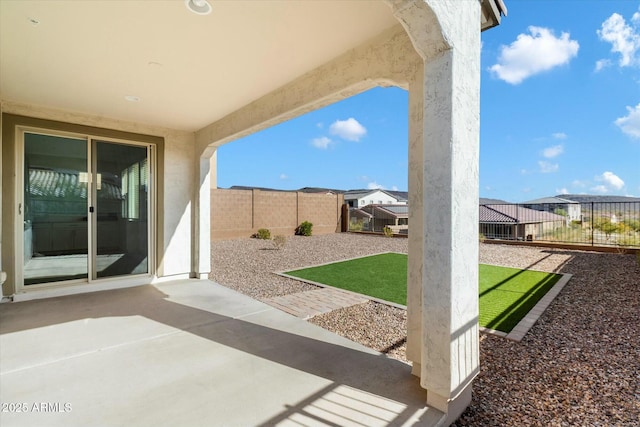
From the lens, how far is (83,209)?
4.61m

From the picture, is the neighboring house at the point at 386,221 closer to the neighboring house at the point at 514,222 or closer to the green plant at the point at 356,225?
the green plant at the point at 356,225

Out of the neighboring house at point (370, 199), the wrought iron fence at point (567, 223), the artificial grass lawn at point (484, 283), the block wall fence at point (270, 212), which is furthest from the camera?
the neighboring house at point (370, 199)

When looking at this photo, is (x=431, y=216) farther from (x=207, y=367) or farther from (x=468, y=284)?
(x=207, y=367)

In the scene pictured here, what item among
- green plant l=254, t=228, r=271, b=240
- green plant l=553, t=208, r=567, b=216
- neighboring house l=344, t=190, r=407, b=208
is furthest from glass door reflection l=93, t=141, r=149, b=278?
neighboring house l=344, t=190, r=407, b=208

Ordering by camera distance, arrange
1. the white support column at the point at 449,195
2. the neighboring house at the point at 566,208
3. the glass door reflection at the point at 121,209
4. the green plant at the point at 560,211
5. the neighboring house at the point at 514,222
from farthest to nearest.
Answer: the neighboring house at the point at 514,222
the green plant at the point at 560,211
the neighboring house at the point at 566,208
the glass door reflection at the point at 121,209
the white support column at the point at 449,195

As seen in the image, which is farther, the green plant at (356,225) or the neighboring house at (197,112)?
the green plant at (356,225)

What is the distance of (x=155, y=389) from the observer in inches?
82.4

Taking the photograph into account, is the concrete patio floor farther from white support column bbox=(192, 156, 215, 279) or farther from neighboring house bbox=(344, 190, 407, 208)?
neighboring house bbox=(344, 190, 407, 208)

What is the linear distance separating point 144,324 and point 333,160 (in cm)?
3550

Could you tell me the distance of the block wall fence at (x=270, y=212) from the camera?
11805 millimetres

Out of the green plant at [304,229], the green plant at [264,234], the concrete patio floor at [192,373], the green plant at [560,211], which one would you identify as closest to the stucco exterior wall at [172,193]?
the concrete patio floor at [192,373]

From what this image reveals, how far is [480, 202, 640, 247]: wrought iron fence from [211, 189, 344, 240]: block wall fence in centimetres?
699

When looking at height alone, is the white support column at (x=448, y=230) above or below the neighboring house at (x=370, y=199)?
below

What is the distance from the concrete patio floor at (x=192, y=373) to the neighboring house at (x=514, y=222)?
1044 cm
